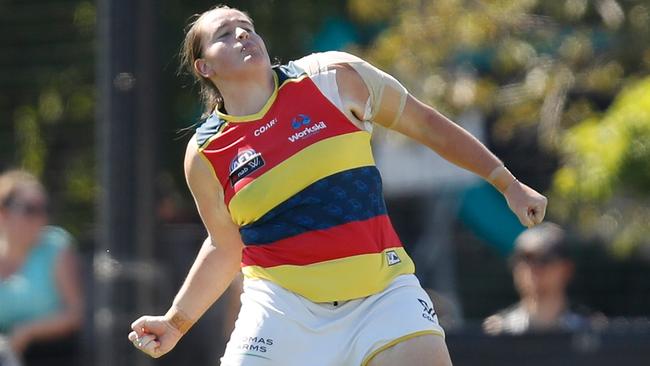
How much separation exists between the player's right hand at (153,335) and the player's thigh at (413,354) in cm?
74

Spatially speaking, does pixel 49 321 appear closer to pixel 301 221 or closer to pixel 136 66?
pixel 136 66

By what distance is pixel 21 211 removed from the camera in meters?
8.13

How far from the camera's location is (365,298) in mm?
4555

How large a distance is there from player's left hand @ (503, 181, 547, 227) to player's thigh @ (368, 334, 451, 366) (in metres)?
0.51

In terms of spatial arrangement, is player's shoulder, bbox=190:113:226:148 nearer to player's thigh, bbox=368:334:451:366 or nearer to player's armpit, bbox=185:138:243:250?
player's armpit, bbox=185:138:243:250

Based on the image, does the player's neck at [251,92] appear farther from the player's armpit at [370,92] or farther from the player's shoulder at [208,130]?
the player's armpit at [370,92]

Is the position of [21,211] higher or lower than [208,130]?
lower

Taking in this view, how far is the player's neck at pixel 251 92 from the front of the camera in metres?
4.71

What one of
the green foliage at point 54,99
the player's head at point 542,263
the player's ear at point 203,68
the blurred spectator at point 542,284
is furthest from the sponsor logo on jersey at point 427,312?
the green foliage at point 54,99

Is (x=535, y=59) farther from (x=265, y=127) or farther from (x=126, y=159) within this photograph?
(x=265, y=127)

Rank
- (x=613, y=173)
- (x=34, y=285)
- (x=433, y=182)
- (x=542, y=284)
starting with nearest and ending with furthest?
(x=613, y=173), (x=542, y=284), (x=34, y=285), (x=433, y=182)

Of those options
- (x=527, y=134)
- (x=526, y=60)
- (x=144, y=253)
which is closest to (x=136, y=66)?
(x=144, y=253)

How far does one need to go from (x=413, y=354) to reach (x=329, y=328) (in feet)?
0.91

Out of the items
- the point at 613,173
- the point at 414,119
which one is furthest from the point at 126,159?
the point at 414,119
